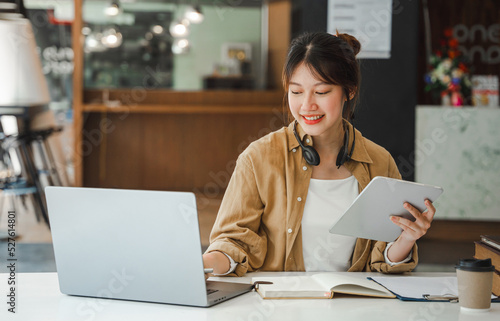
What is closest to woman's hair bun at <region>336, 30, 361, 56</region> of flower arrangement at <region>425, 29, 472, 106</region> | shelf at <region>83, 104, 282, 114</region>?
flower arrangement at <region>425, 29, 472, 106</region>

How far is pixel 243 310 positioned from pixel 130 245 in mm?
261

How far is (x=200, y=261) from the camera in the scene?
4.19ft

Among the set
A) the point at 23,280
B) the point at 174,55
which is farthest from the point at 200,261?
the point at 174,55

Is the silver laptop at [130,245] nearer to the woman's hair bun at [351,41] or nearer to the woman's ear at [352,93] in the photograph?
the woman's ear at [352,93]

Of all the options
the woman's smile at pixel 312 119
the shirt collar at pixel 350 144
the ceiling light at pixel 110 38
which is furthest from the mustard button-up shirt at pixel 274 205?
the ceiling light at pixel 110 38

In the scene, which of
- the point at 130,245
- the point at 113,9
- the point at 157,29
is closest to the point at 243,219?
the point at 130,245

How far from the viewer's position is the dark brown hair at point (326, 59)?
1.79 metres

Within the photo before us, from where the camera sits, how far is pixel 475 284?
131 cm

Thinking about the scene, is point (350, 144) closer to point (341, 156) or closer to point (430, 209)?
point (341, 156)

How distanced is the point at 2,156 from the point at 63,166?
4.55 ft

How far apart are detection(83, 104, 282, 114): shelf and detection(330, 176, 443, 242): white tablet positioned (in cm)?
526

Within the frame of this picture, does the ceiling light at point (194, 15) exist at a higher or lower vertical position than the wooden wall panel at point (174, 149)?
higher

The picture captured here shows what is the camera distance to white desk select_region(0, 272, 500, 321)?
4.14 feet

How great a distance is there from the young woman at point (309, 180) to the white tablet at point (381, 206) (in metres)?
0.17
